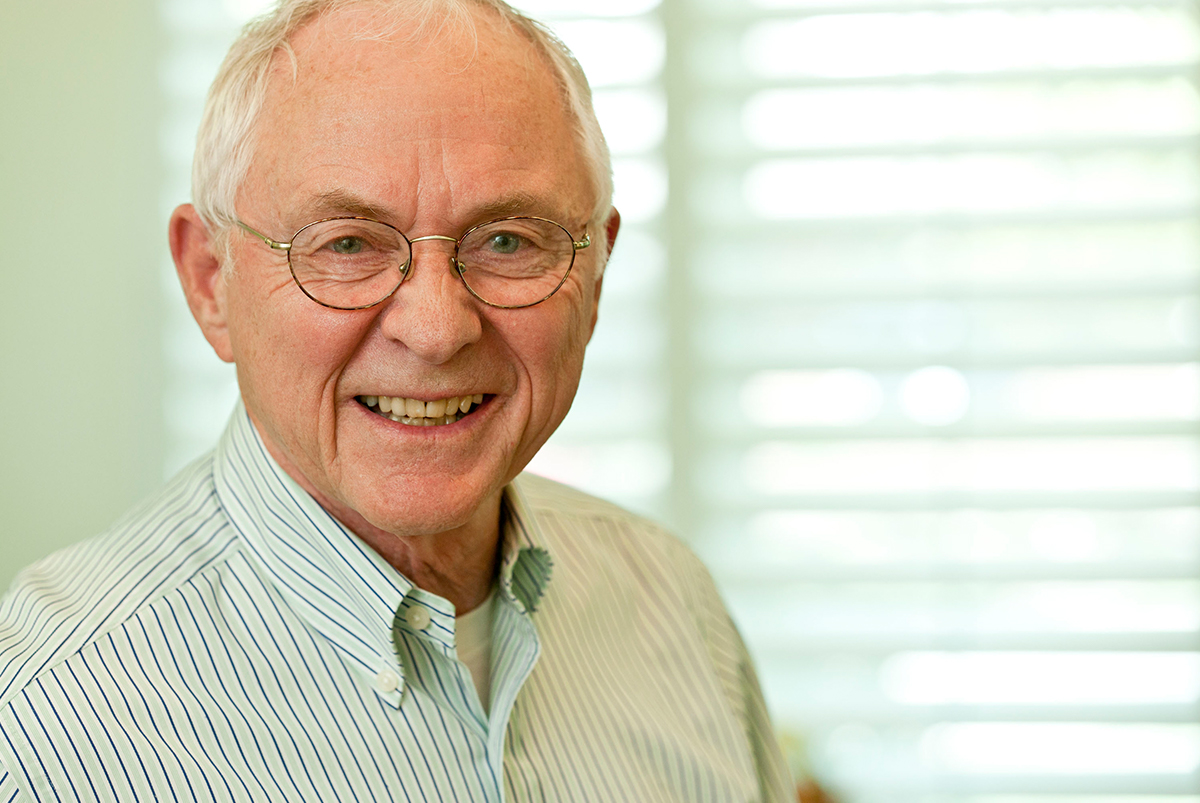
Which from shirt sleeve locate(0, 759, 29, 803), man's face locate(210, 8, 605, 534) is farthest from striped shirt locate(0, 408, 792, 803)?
man's face locate(210, 8, 605, 534)

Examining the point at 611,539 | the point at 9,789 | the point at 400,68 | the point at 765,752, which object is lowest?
the point at 765,752

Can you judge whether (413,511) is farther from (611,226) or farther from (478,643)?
(611,226)

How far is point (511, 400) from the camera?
1.09 m

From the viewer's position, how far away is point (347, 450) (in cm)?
104

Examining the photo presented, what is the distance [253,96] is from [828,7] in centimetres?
157

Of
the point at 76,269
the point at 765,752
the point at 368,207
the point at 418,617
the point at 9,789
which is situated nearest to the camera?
the point at 9,789

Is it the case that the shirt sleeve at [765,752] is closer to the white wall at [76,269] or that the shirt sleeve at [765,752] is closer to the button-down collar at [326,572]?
the button-down collar at [326,572]

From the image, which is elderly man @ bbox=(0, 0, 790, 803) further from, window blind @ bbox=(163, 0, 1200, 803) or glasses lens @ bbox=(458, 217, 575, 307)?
window blind @ bbox=(163, 0, 1200, 803)

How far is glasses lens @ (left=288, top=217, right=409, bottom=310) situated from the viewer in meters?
1.00

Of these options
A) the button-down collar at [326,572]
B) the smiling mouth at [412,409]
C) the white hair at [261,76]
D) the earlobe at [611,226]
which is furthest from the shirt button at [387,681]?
the earlobe at [611,226]

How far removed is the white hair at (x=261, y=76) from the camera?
1.05 m

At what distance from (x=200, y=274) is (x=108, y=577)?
345 millimetres

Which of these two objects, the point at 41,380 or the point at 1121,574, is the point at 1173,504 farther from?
the point at 41,380

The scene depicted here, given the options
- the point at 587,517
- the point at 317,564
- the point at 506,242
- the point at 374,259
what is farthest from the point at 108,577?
the point at 587,517
